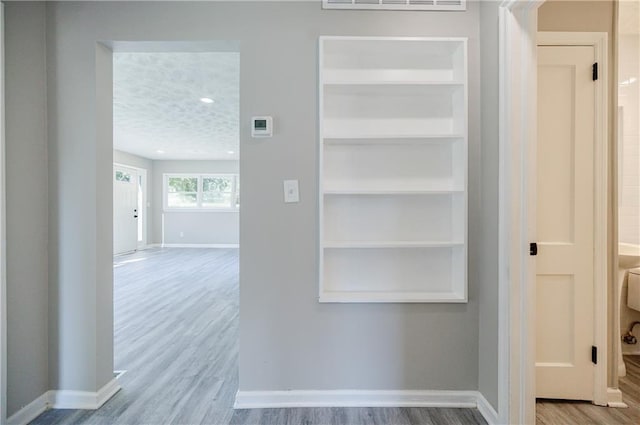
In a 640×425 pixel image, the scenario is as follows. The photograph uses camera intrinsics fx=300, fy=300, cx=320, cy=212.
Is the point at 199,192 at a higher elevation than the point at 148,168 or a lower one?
lower

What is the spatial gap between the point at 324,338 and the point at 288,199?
2.88 ft

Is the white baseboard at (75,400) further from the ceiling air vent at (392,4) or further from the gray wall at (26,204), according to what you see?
the ceiling air vent at (392,4)

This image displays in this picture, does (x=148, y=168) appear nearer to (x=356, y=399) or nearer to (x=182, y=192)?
(x=182, y=192)

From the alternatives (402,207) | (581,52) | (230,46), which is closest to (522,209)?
(402,207)

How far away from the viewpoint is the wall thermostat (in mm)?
1786

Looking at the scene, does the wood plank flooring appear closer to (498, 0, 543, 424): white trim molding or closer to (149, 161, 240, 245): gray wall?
(498, 0, 543, 424): white trim molding

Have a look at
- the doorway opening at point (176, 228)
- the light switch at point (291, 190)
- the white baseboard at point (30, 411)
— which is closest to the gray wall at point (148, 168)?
the doorway opening at point (176, 228)

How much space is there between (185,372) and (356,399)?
126 cm

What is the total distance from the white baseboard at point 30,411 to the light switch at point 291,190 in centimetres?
189

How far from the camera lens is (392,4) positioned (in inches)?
71.1

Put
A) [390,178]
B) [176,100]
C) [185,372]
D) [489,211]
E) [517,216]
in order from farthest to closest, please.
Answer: [176,100] < [185,372] < [390,178] < [489,211] < [517,216]

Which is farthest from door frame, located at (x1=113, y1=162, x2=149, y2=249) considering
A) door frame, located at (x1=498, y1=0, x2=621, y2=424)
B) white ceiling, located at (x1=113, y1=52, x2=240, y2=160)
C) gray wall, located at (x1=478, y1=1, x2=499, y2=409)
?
door frame, located at (x1=498, y1=0, x2=621, y2=424)

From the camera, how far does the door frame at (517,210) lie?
1.51 m

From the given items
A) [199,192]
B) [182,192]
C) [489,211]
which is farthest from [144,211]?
[489,211]
